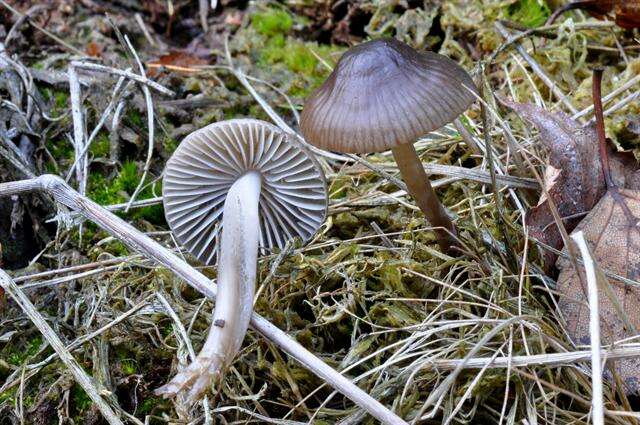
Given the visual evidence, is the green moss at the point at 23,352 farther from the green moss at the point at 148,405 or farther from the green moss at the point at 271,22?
the green moss at the point at 271,22

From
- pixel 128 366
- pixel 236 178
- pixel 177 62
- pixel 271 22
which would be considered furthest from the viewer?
pixel 271 22

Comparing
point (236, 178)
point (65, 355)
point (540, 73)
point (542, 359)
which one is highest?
point (540, 73)

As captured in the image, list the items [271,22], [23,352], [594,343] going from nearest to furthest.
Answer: [594,343] → [23,352] → [271,22]

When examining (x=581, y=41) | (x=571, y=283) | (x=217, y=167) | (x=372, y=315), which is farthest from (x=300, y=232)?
(x=581, y=41)

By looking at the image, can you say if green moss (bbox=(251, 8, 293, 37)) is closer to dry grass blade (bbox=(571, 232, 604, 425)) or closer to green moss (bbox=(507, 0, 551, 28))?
green moss (bbox=(507, 0, 551, 28))

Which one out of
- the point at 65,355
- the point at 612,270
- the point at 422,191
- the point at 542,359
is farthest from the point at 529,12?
the point at 65,355

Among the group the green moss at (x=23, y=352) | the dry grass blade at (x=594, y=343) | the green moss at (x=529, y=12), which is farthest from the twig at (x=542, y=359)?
the green moss at (x=529, y=12)

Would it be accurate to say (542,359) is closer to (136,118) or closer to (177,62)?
(136,118)

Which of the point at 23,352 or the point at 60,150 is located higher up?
the point at 60,150
